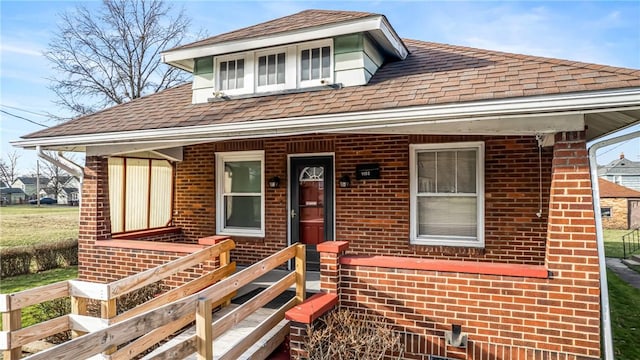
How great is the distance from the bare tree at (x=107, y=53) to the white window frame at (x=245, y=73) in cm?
1699

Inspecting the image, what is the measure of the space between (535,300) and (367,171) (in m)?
3.39

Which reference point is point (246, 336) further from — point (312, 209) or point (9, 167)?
point (9, 167)

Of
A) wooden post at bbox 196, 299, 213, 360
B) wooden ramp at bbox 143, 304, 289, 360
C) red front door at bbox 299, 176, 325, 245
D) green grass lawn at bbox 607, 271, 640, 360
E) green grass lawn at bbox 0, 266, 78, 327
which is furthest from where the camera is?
green grass lawn at bbox 0, 266, 78, 327

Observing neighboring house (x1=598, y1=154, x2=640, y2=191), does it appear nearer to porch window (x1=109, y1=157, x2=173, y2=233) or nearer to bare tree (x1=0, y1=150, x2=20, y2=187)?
porch window (x1=109, y1=157, x2=173, y2=233)

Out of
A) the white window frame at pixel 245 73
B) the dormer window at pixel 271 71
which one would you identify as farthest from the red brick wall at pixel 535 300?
the white window frame at pixel 245 73

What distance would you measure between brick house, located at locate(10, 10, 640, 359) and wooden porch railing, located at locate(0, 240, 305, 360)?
38.4 inches

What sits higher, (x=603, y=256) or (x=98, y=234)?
(x=603, y=256)

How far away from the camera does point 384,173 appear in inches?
269

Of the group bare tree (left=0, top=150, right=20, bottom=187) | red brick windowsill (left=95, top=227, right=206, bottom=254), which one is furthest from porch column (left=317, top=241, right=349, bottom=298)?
bare tree (left=0, top=150, right=20, bottom=187)

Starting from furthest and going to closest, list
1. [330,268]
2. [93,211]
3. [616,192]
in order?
[616,192]
[93,211]
[330,268]

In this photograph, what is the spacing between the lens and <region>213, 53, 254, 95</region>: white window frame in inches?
286

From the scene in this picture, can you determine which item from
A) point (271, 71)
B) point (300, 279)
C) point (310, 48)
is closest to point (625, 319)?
point (300, 279)

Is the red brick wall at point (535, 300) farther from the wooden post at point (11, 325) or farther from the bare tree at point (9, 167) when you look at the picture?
the bare tree at point (9, 167)

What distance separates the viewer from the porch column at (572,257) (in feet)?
13.1
